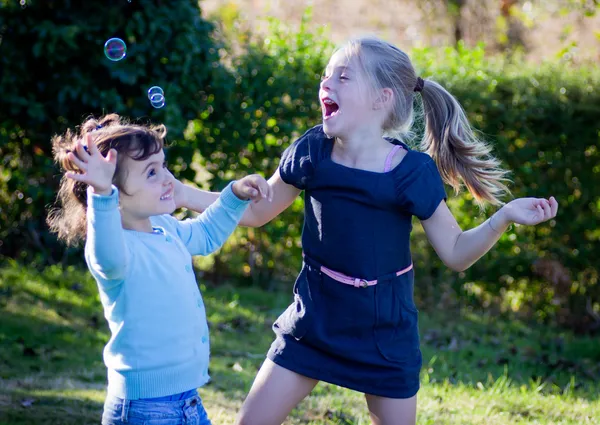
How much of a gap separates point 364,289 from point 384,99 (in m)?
0.71

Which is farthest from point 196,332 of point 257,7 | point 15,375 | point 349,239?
point 257,7

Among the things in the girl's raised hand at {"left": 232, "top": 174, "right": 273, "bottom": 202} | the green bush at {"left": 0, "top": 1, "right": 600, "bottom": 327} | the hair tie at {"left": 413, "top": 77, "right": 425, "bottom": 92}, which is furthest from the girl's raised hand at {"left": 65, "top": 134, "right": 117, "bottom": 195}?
the green bush at {"left": 0, "top": 1, "right": 600, "bottom": 327}

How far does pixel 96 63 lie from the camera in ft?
19.9

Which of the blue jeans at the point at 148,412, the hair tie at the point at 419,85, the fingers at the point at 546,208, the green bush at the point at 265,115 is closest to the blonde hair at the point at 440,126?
the hair tie at the point at 419,85

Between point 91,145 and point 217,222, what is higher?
point 91,145

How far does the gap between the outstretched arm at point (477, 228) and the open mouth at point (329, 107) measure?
0.51 m

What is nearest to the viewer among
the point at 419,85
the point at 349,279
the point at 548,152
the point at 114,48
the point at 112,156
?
the point at 112,156

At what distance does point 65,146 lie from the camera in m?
2.67

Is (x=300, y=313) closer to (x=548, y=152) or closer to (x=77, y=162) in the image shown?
(x=77, y=162)

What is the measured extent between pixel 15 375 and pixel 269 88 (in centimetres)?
283

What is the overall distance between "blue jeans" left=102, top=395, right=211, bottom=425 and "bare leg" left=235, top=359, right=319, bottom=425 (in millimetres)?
380

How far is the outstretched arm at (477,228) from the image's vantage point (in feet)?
9.61

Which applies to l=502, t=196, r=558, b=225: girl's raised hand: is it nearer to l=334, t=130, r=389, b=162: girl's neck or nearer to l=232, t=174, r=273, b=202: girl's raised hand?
l=334, t=130, r=389, b=162: girl's neck

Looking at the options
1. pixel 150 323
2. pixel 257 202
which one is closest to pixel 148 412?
pixel 150 323
